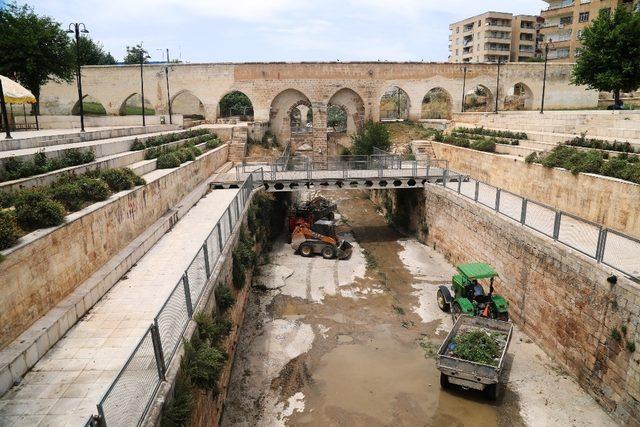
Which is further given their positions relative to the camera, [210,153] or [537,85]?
[537,85]

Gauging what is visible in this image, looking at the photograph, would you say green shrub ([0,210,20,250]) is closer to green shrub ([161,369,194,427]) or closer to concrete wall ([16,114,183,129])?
green shrub ([161,369,194,427])

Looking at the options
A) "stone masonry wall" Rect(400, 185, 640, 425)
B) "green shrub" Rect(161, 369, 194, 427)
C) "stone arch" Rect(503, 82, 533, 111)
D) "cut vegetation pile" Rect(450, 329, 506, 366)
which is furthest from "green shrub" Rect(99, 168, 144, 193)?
"stone arch" Rect(503, 82, 533, 111)

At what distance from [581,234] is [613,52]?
18.4m

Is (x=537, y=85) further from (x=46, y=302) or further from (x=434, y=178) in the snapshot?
(x=46, y=302)

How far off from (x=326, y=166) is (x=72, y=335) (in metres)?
15.9

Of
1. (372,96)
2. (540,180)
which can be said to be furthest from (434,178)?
(372,96)

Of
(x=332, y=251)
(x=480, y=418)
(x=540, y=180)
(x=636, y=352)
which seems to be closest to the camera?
(x=636, y=352)

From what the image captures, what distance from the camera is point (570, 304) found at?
33.3ft

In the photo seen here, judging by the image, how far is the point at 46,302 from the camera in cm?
693

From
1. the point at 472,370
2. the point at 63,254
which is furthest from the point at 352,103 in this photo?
the point at 63,254

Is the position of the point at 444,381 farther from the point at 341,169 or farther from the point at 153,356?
the point at 341,169

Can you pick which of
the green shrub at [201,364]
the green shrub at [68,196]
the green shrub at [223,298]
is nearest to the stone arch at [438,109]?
the green shrub at [223,298]

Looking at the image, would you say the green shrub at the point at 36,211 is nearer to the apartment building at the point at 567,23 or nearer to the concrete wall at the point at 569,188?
the concrete wall at the point at 569,188

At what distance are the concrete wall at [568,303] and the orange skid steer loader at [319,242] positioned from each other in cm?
515
